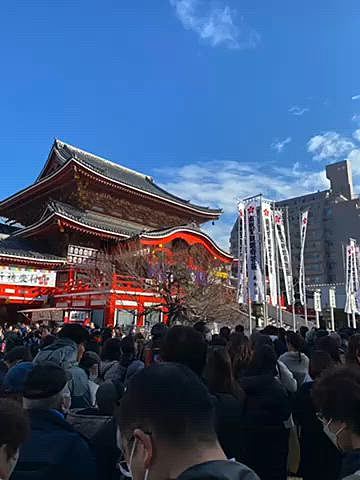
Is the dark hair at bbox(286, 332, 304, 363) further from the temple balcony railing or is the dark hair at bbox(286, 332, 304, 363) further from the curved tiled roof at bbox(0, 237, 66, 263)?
the curved tiled roof at bbox(0, 237, 66, 263)

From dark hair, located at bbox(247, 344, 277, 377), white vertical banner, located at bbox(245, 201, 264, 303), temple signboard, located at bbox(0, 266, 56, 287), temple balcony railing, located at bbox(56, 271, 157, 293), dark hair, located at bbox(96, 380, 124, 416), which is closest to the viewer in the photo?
dark hair, located at bbox(96, 380, 124, 416)

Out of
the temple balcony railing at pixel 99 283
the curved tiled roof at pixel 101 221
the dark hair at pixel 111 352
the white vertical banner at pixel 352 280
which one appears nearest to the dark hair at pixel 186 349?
the dark hair at pixel 111 352

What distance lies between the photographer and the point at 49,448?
1940 mm

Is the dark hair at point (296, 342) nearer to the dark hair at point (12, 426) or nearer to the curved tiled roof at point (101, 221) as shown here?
the dark hair at point (12, 426)

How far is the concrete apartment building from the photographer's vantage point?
202ft

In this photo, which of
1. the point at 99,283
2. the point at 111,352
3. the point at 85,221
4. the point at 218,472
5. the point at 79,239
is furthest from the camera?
the point at 79,239

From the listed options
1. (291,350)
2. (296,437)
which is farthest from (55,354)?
(291,350)

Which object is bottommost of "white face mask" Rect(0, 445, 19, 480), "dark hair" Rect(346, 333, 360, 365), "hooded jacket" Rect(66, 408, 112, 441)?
"hooded jacket" Rect(66, 408, 112, 441)

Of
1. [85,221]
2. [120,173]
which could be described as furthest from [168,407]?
[120,173]

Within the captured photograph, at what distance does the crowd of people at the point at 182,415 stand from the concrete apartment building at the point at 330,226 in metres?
59.4

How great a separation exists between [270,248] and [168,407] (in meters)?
13.2

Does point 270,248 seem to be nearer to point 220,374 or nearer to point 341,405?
point 220,374

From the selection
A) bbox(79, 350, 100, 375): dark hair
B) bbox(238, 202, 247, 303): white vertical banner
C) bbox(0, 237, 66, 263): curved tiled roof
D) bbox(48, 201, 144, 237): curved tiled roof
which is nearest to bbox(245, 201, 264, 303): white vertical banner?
bbox(238, 202, 247, 303): white vertical banner

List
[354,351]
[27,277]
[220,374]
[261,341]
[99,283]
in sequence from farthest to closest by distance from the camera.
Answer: [27,277], [99,283], [261,341], [354,351], [220,374]
